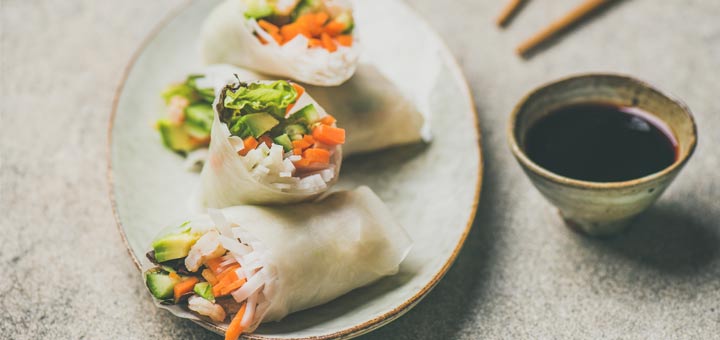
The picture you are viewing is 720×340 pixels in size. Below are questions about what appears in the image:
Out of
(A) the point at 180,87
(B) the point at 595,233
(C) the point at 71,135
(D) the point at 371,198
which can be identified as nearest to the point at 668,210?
(B) the point at 595,233

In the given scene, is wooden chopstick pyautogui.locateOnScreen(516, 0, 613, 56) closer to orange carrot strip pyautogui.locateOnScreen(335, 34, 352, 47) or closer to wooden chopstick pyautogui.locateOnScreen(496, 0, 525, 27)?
wooden chopstick pyautogui.locateOnScreen(496, 0, 525, 27)

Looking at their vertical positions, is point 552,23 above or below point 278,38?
below

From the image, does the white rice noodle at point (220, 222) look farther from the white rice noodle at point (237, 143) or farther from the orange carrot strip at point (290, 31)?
the orange carrot strip at point (290, 31)

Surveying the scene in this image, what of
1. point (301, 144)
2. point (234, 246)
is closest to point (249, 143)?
point (301, 144)

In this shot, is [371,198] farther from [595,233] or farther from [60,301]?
[60,301]

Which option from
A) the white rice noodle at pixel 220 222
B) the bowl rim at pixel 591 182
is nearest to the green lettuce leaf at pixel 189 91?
the white rice noodle at pixel 220 222

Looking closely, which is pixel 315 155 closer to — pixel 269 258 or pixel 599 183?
pixel 269 258

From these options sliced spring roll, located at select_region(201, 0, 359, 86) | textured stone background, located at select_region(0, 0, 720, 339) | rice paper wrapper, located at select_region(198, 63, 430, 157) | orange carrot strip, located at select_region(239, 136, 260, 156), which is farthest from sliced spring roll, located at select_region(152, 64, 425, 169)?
orange carrot strip, located at select_region(239, 136, 260, 156)
